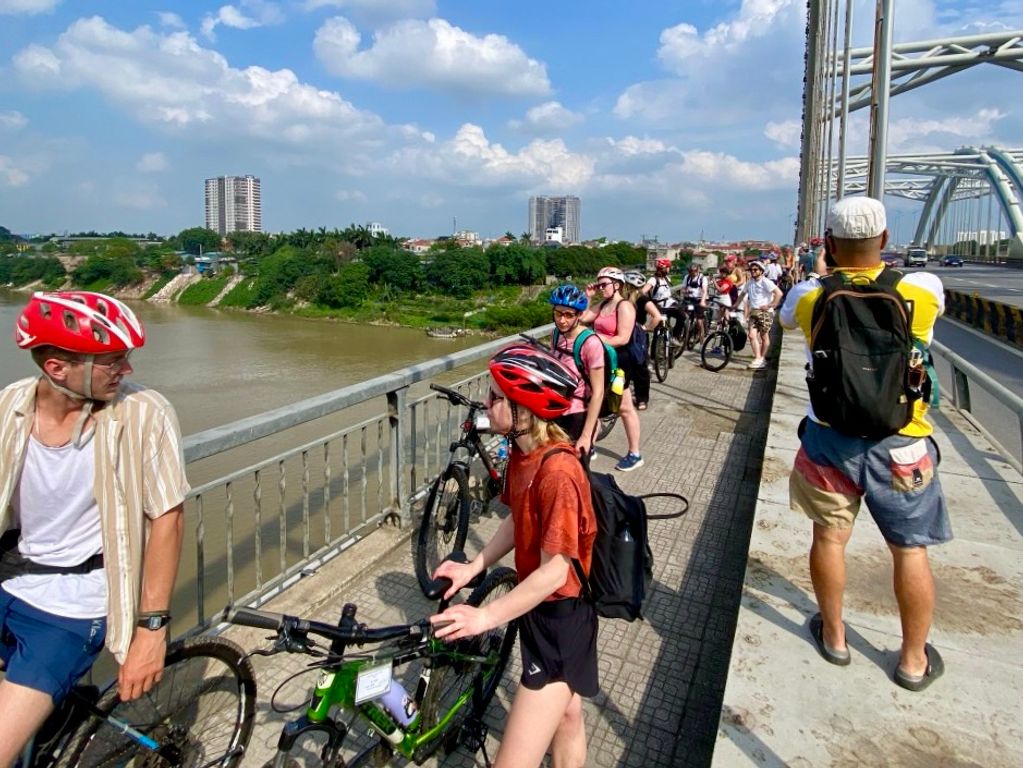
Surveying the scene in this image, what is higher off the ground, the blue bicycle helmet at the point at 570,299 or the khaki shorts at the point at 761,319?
the blue bicycle helmet at the point at 570,299

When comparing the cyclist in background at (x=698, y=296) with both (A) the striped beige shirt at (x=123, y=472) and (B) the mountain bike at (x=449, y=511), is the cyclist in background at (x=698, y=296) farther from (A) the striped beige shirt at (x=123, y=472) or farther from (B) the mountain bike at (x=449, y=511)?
(A) the striped beige shirt at (x=123, y=472)

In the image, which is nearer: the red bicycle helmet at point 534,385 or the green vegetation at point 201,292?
the red bicycle helmet at point 534,385

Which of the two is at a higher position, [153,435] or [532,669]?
[153,435]

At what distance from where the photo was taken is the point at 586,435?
401cm

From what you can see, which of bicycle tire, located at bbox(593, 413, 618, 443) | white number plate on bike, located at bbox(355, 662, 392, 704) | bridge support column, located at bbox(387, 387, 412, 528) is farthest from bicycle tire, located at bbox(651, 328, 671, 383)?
white number plate on bike, located at bbox(355, 662, 392, 704)

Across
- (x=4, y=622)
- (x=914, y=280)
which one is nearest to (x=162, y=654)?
(x=4, y=622)

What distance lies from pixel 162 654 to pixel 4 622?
401 mm

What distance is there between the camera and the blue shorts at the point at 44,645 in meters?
1.74

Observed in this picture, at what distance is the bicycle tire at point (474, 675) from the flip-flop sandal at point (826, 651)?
1.18m

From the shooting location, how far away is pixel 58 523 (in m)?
1.82

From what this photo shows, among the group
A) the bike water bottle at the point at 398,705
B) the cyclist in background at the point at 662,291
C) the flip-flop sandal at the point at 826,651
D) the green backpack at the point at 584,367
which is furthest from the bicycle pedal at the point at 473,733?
the cyclist in background at the point at 662,291

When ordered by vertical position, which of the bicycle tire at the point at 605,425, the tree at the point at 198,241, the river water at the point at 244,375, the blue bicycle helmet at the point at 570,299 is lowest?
the river water at the point at 244,375

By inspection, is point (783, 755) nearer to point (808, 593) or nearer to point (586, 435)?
point (808, 593)

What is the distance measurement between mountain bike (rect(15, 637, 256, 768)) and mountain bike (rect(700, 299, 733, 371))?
338 inches
